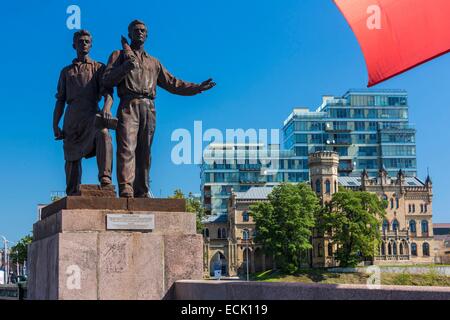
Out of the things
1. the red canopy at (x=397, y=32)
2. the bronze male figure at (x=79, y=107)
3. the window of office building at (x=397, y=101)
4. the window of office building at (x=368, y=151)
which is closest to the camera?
the red canopy at (x=397, y=32)

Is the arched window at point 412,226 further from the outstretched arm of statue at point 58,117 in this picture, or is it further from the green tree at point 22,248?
the outstretched arm of statue at point 58,117

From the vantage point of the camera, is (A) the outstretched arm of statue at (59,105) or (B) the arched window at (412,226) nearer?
(A) the outstretched arm of statue at (59,105)

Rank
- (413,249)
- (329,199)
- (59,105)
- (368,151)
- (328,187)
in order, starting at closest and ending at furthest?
(59,105) < (329,199) < (328,187) < (413,249) < (368,151)

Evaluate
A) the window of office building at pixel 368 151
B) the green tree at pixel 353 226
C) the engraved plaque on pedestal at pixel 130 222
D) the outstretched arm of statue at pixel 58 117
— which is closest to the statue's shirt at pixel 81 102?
the outstretched arm of statue at pixel 58 117

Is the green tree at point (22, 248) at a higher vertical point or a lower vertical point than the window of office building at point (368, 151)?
lower

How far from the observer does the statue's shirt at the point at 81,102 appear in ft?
39.9

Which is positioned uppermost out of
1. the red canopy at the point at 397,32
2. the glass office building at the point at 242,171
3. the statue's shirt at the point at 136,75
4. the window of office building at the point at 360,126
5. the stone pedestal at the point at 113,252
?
the window of office building at the point at 360,126

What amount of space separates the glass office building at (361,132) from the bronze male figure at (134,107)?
12347 cm

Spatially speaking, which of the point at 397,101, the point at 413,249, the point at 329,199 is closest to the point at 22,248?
the point at 329,199

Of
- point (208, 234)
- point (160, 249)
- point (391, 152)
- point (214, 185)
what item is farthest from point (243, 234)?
point (160, 249)

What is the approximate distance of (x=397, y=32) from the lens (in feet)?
23.1

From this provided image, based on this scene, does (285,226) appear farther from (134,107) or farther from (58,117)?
(134,107)

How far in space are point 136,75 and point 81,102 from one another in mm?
1145
